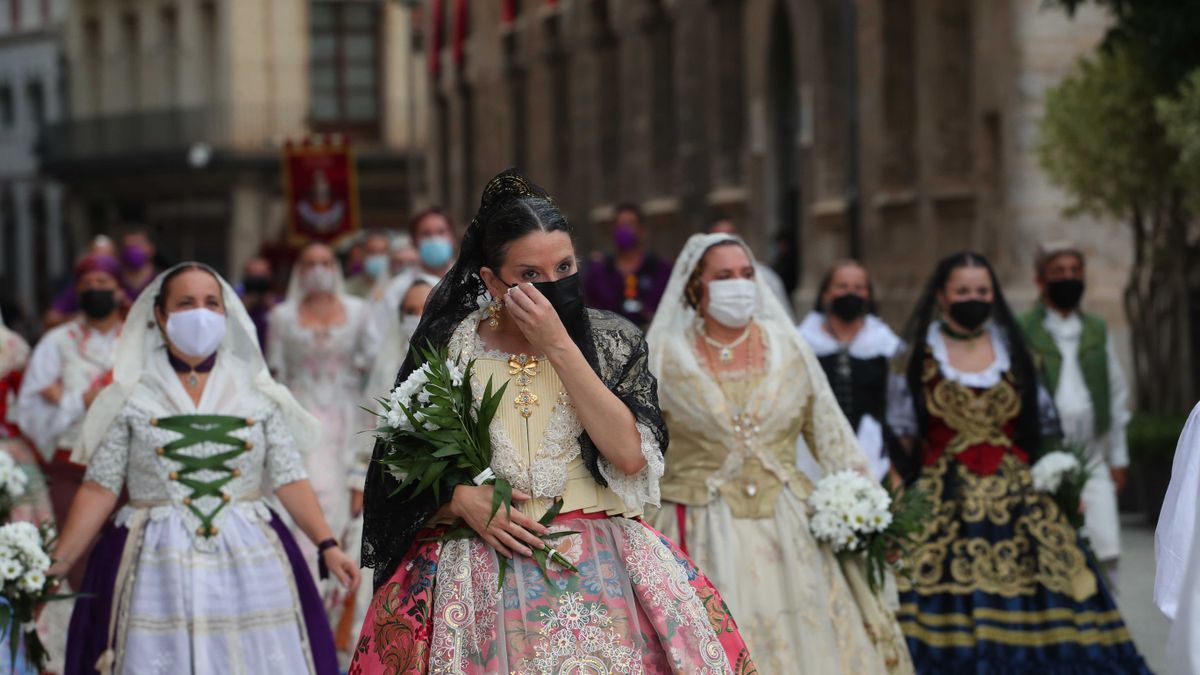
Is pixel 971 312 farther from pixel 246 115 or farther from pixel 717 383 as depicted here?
pixel 246 115

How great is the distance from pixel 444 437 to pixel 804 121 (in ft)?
57.0

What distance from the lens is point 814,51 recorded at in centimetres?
2267

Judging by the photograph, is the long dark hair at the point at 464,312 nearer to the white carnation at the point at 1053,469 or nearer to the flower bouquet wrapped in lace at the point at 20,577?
the flower bouquet wrapped in lace at the point at 20,577

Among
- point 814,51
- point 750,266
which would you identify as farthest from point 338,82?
point 750,266

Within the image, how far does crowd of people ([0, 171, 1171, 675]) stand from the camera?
5367mm

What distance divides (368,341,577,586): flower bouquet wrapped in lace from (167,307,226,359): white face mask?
216 cm

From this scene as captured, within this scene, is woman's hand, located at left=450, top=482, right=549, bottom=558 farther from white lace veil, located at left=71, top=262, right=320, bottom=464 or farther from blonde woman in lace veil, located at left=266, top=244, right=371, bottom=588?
blonde woman in lace veil, located at left=266, top=244, right=371, bottom=588

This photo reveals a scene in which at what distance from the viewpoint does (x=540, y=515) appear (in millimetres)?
5422

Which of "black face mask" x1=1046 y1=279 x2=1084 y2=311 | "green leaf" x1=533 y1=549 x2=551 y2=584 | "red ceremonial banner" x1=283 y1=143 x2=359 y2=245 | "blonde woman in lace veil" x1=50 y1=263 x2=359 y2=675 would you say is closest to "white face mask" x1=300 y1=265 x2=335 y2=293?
"black face mask" x1=1046 y1=279 x2=1084 y2=311

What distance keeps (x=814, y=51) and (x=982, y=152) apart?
4.43 metres

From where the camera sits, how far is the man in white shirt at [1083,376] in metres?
10.5

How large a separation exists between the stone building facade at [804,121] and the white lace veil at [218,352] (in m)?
8.55

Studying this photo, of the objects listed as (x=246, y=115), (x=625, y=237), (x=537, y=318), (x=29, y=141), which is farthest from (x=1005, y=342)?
(x=29, y=141)

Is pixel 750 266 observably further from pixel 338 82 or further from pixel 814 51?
pixel 338 82
